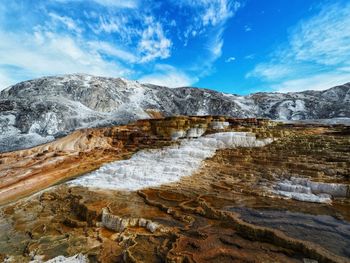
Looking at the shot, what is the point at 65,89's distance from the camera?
4988 centimetres

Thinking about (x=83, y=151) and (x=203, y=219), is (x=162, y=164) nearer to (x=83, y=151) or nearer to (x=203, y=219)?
(x=203, y=219)

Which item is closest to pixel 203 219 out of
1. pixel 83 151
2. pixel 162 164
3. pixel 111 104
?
pixel 162 164

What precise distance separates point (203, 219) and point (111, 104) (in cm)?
4571

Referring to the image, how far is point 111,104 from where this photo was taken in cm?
5166

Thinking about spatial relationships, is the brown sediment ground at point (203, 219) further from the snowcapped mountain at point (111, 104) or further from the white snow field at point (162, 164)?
the snowcapped mountain at point (111, 104)

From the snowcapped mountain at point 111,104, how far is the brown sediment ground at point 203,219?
70.1 ft

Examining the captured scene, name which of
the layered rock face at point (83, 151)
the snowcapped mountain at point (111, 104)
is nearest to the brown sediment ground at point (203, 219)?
the layered rock face at point (83, 151)

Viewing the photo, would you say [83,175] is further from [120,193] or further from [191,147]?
[191,147]

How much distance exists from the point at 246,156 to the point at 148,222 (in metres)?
8.10

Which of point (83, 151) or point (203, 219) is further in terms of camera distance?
point (83, 151)

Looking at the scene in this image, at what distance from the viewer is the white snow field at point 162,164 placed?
1311cm

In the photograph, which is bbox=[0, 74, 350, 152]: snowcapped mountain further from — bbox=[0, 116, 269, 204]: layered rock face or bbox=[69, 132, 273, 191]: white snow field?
bbox=[69, 132, 273, 191]: white snow field

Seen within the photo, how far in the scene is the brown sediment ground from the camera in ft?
21.1

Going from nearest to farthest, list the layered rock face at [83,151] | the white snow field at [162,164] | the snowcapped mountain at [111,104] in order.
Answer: the white snow field at [162,164]
the layered rock face at [83,151]
the snowcapped mountain at [111,104]
